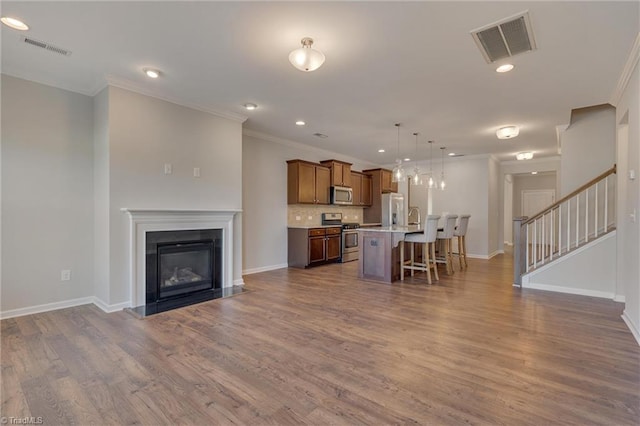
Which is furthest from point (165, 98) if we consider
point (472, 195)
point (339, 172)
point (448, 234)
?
point (472, 195)

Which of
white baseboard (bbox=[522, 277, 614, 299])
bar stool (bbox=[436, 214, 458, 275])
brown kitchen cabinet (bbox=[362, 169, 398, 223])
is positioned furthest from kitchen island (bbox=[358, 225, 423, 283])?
brown kitchen cabinet (bbox=[362, 169, 398, 223])

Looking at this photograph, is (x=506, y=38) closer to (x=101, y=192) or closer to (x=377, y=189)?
(x=101, y=192)

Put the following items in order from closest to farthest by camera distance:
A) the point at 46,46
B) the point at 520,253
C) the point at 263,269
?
the point at 46,46
the point at 520,253
the point at 263,269

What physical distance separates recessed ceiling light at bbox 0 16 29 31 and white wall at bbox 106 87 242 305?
0.95 m

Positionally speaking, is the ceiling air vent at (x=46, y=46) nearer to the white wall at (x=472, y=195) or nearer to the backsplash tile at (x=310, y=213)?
the backsplash tile at (x=310, y=213)

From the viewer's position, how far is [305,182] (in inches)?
253

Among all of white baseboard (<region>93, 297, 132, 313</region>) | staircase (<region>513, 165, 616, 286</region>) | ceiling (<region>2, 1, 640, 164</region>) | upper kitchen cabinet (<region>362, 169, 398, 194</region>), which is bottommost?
white baseboard (<region>93, 297, 132, 313</region>)

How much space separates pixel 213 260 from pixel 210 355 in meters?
2.15

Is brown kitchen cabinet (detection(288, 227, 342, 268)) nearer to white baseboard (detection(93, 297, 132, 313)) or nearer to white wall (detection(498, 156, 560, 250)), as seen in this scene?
white baseboard (detection(93, 297, 132, 313))

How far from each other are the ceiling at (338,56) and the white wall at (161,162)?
23 centimetres

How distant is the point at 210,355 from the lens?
2.41 m

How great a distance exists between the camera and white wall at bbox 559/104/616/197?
4.72 m

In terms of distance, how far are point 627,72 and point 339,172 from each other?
493cm

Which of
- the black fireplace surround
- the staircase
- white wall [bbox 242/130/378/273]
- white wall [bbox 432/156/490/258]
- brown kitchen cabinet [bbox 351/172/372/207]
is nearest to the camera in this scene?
the black fireplace surround
